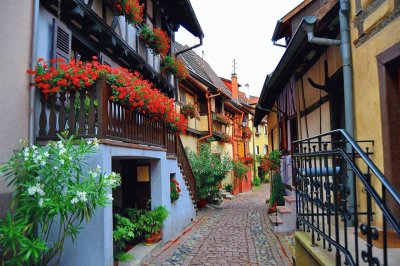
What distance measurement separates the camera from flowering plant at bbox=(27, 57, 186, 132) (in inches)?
178

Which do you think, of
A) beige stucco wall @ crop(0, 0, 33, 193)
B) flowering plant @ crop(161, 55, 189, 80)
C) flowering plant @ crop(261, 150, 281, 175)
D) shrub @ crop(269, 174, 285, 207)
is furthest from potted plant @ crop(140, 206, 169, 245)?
flowering plant @ crop(161, 55, 189, 80)

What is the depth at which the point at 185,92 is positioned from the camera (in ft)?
52.0

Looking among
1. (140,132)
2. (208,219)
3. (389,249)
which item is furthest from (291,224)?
(389,249)

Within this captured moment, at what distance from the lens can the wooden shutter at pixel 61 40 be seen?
17.0 feet

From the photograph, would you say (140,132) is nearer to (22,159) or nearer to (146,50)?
(22,159)

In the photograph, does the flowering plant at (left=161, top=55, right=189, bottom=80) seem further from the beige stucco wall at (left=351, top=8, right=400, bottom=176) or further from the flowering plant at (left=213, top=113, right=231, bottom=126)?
the flowering plant at (left=213, top=113, right=231, bottom=126)

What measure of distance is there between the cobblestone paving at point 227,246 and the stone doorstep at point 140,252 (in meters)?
0.10

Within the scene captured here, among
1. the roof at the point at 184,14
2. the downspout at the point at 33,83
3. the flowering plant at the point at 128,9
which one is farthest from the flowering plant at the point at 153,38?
the downspout at the point at 33,83

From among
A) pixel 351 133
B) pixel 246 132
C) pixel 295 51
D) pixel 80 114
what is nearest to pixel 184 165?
pixel 295 51

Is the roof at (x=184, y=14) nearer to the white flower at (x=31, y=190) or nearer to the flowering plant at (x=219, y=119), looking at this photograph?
the flowering plant at (x=219, y=119)

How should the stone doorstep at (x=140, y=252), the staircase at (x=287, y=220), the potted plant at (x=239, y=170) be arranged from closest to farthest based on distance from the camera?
1. the stone doorstep at (x=140, y=252)
2. the staircase at (x=287, y=220)
3. the potted plant at (x=239, y=170)

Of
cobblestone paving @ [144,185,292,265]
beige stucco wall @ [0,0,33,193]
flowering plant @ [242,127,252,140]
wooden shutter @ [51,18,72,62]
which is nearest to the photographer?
beige stucco wall @ [0,0,33,193]

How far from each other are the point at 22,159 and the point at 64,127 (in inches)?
37.5

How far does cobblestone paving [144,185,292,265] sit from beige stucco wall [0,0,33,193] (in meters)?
3.13
